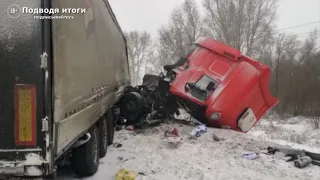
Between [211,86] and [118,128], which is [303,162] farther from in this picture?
[118,128]

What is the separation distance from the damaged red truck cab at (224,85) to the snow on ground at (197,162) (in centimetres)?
89

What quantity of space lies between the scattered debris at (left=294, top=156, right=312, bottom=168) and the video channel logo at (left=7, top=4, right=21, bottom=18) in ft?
17.2

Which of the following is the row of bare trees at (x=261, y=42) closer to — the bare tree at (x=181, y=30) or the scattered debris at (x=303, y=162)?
the bare tree at (x=181, y=30)

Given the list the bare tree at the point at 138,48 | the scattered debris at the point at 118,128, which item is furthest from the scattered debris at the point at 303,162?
the bare tree at the point at 138,48

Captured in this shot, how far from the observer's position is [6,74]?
10.8 feet

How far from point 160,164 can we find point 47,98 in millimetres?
3656

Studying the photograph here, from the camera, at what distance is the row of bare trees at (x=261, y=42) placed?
27.8 meters

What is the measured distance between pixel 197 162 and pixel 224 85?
3301 mm

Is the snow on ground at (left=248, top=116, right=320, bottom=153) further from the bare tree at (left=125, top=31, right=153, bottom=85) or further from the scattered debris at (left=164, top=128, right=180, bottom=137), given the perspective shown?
the bare tree at (left=125, top=31, right=153, bottom=85)

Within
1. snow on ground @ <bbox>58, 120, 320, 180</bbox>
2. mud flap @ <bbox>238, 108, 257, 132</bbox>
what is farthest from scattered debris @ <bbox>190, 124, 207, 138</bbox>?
mud flap @ <bbox>238, 108, 257, 132</bbox>

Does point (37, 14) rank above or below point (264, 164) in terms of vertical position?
above

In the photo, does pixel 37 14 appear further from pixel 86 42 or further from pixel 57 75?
pixel 86 42

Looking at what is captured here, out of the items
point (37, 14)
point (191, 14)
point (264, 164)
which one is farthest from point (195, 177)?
point (191, 14)

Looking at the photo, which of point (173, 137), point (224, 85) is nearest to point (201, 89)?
point (224, 85)
